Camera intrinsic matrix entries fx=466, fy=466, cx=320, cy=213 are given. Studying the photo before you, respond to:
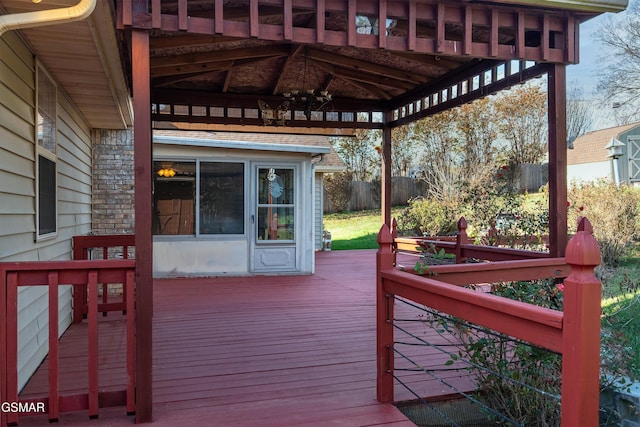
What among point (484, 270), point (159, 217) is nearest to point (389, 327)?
point (484, 270)

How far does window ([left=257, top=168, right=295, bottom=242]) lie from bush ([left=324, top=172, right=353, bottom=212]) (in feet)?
40.8

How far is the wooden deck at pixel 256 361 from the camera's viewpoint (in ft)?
8.55

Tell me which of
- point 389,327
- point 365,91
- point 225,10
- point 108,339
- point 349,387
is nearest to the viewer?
point 389,327

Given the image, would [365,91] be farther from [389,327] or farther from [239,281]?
[389,327]

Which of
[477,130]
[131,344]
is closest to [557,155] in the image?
[131,344]

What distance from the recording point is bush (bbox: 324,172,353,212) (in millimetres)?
20422

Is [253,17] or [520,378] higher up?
[253,17]

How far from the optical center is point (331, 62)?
5.00 m

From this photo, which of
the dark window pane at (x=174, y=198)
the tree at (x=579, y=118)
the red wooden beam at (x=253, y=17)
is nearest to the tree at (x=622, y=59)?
the tree at (x=579, y=118)

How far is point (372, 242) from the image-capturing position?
46.5 ft

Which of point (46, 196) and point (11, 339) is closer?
point (11, 339)

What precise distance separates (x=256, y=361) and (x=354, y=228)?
46.4 feet

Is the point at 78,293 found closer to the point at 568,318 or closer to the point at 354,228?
the point at 568,318

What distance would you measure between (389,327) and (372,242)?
453 inches
